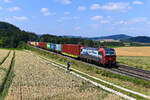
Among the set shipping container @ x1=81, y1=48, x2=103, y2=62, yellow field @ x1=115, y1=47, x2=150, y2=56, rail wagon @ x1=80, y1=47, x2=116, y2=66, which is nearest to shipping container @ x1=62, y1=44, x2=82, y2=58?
shipping container @ x1=81, y1=48, x2=103, y2=62

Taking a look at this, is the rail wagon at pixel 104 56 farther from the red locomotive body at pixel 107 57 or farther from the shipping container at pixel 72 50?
the shipping container at pixel 72 50

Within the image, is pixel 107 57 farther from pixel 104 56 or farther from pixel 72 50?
pixel 72 50

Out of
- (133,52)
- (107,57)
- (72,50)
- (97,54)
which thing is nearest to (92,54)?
(97,54)

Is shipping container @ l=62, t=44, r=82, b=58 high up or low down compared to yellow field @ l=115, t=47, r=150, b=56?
up

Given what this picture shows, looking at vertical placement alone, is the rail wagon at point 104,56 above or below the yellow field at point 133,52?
above

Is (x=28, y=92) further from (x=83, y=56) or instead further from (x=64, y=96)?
(x=83, y=56)

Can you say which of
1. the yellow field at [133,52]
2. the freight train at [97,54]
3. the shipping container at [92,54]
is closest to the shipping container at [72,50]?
the freight train at [97,54]

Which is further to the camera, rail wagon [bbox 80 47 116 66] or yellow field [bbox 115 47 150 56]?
yellow field [bbox 115 47 150 56]

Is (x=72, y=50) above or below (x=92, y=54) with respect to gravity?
above

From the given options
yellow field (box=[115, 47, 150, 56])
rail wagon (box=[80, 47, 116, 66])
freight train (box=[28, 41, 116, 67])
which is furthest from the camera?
yellow field (box=[115, 47, 150, 56])

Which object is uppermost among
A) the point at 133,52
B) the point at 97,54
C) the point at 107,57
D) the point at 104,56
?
the point at 97,54

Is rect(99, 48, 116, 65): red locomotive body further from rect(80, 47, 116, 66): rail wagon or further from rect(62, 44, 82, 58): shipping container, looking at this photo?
rect(62, 44, 82, 58): shipping container

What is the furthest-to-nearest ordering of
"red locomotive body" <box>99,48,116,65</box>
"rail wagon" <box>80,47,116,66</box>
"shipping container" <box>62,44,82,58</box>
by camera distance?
"shipping container" <box>62,44,82,58</box>
"rail wagon" <box>80,47,116,66</box>
"red locomotive body" <box>99,48,116,65</box>

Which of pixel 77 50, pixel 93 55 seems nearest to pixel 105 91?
pixel 93 55
